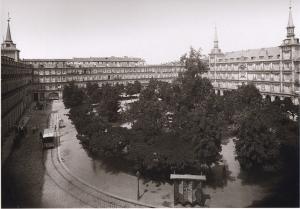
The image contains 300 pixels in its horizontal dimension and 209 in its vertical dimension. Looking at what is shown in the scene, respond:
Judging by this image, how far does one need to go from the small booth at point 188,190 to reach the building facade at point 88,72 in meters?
78.2

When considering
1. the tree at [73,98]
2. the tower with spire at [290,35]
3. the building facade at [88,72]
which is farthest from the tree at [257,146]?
the building facade at [88,72]

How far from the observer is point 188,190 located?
2062 cm

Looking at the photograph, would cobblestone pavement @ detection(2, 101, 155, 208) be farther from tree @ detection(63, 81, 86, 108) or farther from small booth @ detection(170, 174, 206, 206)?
tree @ detection(63, 81, 86, 108)

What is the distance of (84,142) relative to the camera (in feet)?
103

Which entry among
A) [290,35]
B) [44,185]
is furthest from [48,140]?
[290,35]

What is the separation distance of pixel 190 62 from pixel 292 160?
31.5 m

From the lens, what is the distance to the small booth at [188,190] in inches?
802

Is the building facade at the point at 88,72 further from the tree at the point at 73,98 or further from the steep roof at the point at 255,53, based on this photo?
the tree at the point at 73,98

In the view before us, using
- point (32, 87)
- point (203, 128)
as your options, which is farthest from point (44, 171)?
point (32, 87)

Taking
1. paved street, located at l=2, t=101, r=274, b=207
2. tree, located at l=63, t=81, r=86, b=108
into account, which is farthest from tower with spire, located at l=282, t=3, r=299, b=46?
tree, located at l=63, t=81, r=86, b=108

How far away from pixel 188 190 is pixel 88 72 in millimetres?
82802

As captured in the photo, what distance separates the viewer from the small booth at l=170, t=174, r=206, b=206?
802 inches

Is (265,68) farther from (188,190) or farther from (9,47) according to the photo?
(9,47)

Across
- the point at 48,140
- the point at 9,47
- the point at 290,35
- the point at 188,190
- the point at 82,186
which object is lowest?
the point at 82,186
